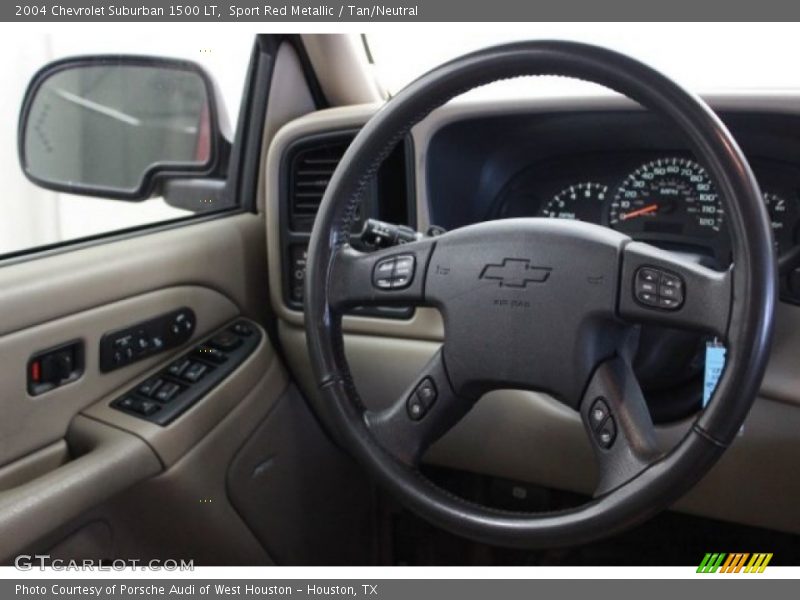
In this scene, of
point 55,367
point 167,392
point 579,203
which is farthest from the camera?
point 579,203

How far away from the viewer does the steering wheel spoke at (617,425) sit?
2.92ft

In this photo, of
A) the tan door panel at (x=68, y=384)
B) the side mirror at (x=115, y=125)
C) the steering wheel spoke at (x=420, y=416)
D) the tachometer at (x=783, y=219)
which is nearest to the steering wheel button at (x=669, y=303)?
the steering wheel spoke at (x=420, y=416)

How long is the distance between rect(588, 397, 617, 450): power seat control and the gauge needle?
466mm

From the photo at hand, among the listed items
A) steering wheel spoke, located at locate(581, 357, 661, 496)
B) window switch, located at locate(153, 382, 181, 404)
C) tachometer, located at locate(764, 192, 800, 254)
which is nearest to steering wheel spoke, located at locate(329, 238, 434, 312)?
steering wheel spoke, located at locate(581, 357, 661, 496)

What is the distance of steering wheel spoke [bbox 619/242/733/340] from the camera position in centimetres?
84

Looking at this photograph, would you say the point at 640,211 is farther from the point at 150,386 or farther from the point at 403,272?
the point at 150,386

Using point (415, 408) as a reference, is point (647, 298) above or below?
above

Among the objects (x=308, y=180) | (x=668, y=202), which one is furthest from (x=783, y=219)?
(x=308, y=180)

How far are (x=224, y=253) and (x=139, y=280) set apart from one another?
21cm

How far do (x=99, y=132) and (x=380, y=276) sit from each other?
40.2 inches

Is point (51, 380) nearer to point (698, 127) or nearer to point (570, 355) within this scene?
point (570, 355)

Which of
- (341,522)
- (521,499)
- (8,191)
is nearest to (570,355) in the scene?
(521,499)

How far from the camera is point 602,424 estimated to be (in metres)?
0.93

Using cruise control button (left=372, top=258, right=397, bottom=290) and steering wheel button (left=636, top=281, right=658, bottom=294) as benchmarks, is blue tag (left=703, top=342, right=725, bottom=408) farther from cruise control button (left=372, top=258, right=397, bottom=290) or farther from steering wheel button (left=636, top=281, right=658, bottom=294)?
cruise control button (left=372, top=258, right=397, bottom=290)
